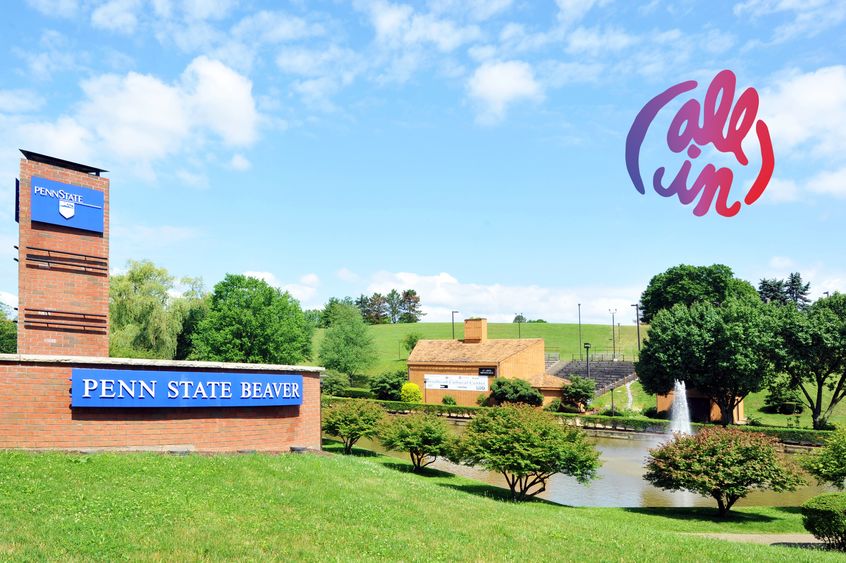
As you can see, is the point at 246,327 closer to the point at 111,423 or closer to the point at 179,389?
the point at 179,389

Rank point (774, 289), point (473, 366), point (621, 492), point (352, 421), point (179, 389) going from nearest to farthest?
point (179, 389), point (621, 492), point (352, 421), point (473, 366), point (774, 289)

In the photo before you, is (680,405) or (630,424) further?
(680,405)

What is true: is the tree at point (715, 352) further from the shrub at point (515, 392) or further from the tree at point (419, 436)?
the tree at point (419, 436)

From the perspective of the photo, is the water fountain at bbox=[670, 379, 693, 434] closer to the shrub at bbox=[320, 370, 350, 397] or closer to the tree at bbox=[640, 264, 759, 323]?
the shrub at bbox=[320, 370, 350, 397]

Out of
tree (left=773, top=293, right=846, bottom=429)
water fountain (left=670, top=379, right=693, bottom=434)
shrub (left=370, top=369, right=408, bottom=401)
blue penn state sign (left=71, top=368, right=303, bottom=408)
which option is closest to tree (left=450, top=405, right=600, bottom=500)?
blue penn state sign (left=71, top=368, right=303, bottom=408)

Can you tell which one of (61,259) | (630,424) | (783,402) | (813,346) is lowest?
(630,424)

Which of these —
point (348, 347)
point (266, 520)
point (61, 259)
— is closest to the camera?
point (266, 520)

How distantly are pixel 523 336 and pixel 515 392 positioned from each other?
60.4 metres

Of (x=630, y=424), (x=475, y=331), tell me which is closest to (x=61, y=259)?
(x=630, y=424)

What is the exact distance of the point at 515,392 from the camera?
56469 millimetres

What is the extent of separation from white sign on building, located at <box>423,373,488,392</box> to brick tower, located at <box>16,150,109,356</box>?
44.9 m

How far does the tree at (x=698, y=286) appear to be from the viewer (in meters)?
83.8

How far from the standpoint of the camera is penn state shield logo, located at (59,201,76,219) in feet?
61.7

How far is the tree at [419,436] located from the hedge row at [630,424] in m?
6.47
